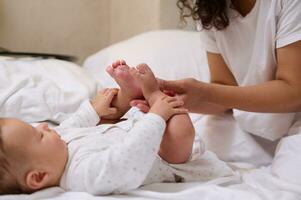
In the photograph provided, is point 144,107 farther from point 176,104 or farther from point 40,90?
point 40,90

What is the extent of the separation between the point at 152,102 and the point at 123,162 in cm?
20

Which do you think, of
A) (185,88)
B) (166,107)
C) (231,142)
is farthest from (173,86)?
(231,142)

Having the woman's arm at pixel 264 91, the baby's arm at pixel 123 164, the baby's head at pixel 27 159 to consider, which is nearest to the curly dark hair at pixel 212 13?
the woman's arm at pixel 264 91

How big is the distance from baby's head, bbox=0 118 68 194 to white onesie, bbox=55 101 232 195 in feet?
0.10

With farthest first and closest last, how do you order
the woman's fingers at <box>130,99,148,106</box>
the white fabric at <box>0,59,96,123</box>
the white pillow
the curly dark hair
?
the white pillow
the white fabric at <box>0,59,96,123</box>
the curly dark hair
the woman's fingers at <box>130,99,148,106</box>

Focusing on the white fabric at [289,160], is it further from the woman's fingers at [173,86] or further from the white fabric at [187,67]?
the woman's fingers at [173,86]

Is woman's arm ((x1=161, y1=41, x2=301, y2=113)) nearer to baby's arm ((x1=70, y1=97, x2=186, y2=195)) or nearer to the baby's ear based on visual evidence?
baby's arm ((x1=70, y1=97, x2=186, y2=195))

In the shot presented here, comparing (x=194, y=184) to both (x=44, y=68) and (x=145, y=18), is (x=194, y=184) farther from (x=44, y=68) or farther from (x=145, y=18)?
(x=145, y=18)

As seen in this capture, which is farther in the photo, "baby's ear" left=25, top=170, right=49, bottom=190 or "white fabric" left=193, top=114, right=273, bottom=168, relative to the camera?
"white fabric" left=193, top=114, right=273, bottom=168

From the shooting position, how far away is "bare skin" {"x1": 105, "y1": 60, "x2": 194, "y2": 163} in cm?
92

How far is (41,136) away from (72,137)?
0.10 m

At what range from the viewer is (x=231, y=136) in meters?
1.23

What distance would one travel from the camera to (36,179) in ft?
2.81

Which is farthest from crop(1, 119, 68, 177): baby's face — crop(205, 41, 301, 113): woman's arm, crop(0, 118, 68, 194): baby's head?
crop(205, 41, 301, 113): woman's arm
